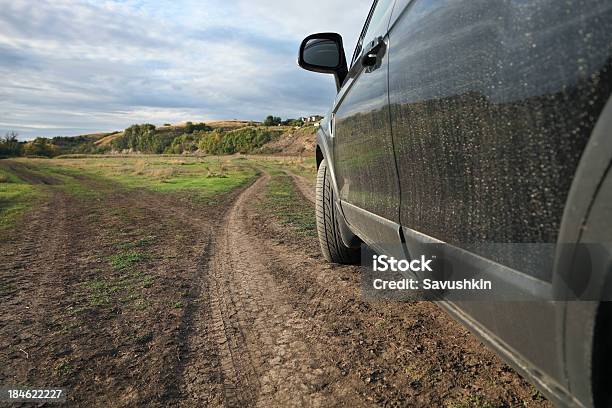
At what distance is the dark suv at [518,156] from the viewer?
0.70 m

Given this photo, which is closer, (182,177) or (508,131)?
(508,131)

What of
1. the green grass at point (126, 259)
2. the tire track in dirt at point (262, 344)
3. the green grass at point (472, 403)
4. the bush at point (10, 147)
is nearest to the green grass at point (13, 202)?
the green grass at point (126, 259)

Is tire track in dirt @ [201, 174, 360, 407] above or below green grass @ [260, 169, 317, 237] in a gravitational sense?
below

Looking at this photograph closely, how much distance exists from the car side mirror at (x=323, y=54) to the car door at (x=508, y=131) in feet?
6.35

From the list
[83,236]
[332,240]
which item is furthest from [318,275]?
[83,236]

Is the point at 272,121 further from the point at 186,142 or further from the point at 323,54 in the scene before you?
the point at 323,54

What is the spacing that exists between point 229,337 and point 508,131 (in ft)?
6.44

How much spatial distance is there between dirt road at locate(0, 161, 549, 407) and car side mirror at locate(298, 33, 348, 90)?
1.67 meters

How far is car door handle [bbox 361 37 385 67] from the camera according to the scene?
187cm

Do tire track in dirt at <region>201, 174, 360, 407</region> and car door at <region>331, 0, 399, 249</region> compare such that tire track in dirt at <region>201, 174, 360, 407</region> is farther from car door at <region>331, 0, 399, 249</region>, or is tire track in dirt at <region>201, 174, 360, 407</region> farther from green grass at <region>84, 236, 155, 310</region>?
car door at <region>331, 0, 399, 249</region>

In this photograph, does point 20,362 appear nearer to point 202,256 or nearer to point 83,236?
point 202,256

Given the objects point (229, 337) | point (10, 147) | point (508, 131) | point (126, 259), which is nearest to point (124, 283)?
point (126, 259)

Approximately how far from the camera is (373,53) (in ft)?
6.35

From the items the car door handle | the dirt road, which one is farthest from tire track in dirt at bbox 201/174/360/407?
the car door handle
